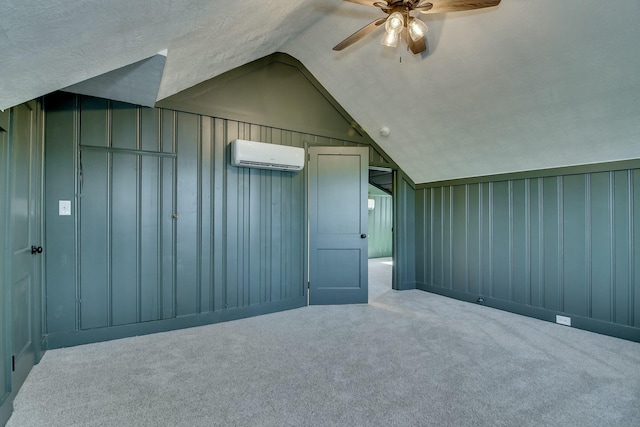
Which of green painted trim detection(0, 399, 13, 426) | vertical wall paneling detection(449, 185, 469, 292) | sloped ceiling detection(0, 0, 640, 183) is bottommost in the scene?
green painted trim detection(0, 399, 13, 426)

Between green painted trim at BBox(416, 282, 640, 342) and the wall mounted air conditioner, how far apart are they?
9.47ft

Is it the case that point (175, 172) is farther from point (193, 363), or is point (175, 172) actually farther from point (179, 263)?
point (193, 363)

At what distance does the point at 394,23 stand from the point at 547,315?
11.5 feet

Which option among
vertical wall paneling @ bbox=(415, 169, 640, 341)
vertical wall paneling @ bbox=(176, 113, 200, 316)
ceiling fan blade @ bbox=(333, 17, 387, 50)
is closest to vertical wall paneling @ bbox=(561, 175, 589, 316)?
vertical wall paneling @ bbox=(415, 169, 640, 341)

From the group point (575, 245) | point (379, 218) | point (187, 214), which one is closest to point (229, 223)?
point (187, 214)

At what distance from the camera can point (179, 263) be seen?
125 inches

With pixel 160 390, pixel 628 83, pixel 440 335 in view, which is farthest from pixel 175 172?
pixel 628 83

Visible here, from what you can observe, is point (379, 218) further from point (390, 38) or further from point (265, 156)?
point (390, 38)

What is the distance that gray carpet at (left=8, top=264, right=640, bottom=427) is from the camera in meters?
1.79

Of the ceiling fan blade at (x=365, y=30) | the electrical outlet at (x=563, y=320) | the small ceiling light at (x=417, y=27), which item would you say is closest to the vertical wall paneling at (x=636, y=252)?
the electrical outlet at (x=563, y=320)

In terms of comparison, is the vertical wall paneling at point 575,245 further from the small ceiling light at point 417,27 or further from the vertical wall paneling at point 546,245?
the small ceiling light at point 417,27

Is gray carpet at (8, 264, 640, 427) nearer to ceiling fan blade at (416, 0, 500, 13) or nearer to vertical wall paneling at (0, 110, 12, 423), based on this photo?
vertical wall paneling at (0, 110, 12, 423)

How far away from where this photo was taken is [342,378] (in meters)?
2.20

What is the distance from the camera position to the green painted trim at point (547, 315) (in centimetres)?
298
